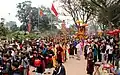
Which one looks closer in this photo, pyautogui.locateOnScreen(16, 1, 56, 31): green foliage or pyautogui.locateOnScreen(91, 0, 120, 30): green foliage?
pyautogui.locateOnScreen(91, 0, 120, 30): green foliage

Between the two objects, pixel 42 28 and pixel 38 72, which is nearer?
pixel 38 72

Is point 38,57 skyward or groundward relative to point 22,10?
groundward

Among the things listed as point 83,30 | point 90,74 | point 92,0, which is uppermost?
point 92,0

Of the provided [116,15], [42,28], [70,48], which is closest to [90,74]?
[70,48]

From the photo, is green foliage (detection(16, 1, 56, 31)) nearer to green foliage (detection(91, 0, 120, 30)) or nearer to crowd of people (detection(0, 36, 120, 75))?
green foliage (detection(91, 0, 120, 30))

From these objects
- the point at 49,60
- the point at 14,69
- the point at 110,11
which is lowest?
the point at 49,60

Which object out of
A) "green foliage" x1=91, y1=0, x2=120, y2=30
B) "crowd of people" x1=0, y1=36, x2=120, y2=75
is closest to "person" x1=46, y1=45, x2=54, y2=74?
"crowd of people" x1=0, y1=36, x2=120, y2=75

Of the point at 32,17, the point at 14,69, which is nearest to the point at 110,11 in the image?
the point at 14,69

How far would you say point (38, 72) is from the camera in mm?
14586

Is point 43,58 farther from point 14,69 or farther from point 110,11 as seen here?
point 110,11

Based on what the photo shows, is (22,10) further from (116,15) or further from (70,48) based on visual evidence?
(70,48)

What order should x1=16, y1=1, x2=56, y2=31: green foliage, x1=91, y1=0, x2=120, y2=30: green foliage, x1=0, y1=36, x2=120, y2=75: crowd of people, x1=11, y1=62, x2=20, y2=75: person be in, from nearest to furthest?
x1=11, y1=62, x2=20, y2=75: person < x1=0, y1=36, x2=120, y2=75: crowd of people < x1=91, y1=0, x2=120, y2=30: green foliage < x1=16, y1=1, x2=56, y2=31: green foliage

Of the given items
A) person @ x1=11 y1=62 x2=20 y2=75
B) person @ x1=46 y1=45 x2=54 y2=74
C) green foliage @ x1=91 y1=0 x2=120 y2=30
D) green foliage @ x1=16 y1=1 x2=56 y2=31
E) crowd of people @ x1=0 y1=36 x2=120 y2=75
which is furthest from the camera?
green foliage @ x1=16 y1=1 x2=56 y2=31

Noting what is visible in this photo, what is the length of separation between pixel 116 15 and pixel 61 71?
30.7 m
